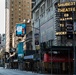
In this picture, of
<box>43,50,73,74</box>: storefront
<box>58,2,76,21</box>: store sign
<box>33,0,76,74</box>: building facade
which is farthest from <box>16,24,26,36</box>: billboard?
<box>58,2,76,21</box>: store sign

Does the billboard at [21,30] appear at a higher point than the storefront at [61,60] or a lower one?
higher

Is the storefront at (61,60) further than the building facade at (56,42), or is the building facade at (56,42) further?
the storefront at (61,60)

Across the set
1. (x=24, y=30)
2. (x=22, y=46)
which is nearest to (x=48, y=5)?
(x=22, y=46)

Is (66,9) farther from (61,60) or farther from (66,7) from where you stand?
(61,60)

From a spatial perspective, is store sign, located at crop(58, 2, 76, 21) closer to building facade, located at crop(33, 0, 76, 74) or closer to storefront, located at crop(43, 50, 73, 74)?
building facade, located at crop(33, 0, 76, 74)

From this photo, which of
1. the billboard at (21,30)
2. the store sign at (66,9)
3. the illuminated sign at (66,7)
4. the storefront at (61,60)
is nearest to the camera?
the illuminated sign at (66,7)

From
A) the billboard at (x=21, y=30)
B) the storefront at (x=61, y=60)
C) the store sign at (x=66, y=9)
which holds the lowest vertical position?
the storefront at (x=61, y=60)

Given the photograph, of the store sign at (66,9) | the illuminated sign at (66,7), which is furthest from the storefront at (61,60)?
the illuminated sign at (66,7)

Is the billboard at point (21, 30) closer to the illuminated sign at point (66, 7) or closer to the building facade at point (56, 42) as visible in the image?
the building facade at point (56, 42)

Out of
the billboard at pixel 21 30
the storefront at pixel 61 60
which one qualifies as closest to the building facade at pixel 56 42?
the storefront at pixel 61 60

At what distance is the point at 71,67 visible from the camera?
78812 millimetres

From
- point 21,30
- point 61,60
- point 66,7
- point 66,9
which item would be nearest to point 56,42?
point 61,60

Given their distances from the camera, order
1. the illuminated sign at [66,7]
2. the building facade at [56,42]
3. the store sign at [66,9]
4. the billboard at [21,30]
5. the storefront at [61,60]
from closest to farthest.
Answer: the illuminated sign at [66,7]
the store sign at [66,9]
the building facade at [56,42]
the storefront at [61,60]
the billboard at [21,30]

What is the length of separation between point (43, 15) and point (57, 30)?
80.2 ft
